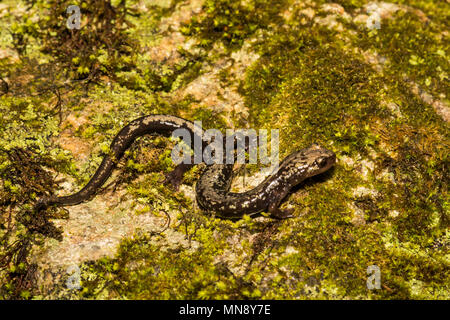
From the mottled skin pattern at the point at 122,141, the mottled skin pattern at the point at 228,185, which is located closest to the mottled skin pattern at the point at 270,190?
the mottled skin pattern at the point at 228,185

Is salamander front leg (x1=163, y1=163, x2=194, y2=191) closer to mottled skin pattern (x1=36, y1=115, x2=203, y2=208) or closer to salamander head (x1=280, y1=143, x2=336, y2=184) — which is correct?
mottled skin pattern (x1=36, y1=115, x2=203, y2=208)

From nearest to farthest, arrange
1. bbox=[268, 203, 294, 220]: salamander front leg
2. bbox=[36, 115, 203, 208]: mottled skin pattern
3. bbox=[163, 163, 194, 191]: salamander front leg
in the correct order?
bbox=[268, 203, 294, 220]: salamander front leg
bbox=[36, 115, 203, 208]: mottled skin pattern
bbox=[163, 163, 194, 191]: salamander front leg

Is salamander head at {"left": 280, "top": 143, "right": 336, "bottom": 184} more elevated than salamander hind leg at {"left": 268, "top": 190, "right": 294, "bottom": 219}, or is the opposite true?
salamander head at {"left": 280, "top": 143, "right": 336, "bottom": 184}

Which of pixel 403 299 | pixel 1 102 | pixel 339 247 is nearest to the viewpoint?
pixel 403 299

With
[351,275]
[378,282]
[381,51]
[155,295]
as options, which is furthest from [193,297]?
[381,51]

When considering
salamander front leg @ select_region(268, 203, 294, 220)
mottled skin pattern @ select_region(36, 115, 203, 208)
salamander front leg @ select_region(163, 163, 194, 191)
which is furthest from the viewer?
salamander front leg @ select_region(163, 163, 194, 191)

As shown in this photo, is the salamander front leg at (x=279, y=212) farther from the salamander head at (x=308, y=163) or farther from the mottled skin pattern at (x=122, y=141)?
the mottled skin pattern at (x=122, y=141)

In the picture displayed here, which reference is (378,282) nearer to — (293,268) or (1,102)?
(293,268)

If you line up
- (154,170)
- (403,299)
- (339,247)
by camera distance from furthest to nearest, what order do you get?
(154,170) → (339,247) → (403,299)

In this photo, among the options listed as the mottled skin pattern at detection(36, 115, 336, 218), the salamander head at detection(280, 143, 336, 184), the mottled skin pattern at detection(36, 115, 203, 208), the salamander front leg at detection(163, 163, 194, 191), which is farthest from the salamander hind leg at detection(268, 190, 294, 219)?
the mottled skin pattern at detection(36, 115, 203, 208)
